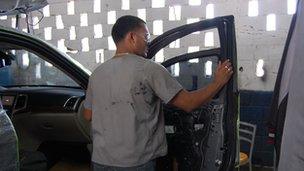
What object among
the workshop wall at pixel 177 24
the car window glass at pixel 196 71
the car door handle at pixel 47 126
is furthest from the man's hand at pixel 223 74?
the workshop wall at pixel 177 24

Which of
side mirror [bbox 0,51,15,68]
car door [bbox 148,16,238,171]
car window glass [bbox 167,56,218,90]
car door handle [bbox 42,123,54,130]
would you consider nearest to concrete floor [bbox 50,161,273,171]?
car door handle [bbox 42,123,54,130]

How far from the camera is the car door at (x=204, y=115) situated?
2.42 metres

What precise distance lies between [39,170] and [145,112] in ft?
3.48

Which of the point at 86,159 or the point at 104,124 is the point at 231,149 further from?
the point at 86,159

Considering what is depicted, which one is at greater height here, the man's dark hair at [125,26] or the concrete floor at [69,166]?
the man's dark hair at [125,26]

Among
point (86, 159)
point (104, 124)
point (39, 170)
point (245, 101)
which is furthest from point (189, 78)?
point (245, 101)

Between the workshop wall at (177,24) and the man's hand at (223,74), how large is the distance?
2.81 metres

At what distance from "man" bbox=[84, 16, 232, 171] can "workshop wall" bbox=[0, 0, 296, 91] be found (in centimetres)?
282

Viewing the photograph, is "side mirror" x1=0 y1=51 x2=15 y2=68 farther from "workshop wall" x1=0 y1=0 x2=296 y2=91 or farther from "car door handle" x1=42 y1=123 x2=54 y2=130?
"workshop wall" x1=0 y1=0 x2=296 y2=91

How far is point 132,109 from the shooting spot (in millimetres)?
2357

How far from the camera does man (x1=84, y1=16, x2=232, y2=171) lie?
7.64 ft

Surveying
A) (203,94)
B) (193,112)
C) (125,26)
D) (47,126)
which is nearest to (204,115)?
(193,112)

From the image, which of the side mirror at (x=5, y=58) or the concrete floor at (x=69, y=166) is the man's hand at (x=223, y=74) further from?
the concrete floor at (x=69, y=166)

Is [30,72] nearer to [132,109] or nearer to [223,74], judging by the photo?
[132,109]
